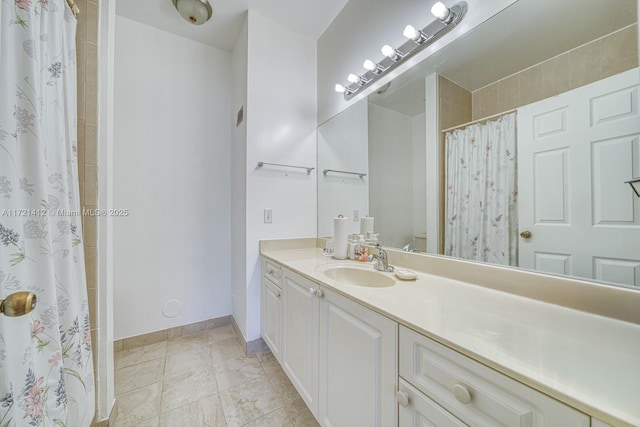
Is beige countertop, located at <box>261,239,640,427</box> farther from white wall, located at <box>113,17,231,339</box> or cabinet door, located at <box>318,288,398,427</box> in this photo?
white wall, located at <box>113,17,231,339</box>

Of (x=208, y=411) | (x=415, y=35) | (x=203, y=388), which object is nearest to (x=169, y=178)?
(x=203, y=388)

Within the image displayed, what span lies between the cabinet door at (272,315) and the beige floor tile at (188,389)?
1.33 feet

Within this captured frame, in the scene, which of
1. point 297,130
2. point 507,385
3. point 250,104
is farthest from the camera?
point 297,130

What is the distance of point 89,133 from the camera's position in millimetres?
1068

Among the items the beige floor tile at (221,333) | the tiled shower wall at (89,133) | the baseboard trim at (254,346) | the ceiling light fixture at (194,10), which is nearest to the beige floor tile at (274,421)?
the baseboard trim at (254,346)

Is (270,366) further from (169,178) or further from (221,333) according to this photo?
(169,178)

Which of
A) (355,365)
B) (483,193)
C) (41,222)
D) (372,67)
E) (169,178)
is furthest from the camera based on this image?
(169,178)

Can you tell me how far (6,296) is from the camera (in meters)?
0.60

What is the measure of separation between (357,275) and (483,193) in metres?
0.75

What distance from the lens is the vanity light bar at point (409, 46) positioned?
1.06 meters

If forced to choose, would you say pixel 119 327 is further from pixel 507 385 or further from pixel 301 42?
pixel 301 42

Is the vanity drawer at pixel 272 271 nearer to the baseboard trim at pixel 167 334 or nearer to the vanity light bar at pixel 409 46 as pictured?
the baseboard trim at pixel 167 334

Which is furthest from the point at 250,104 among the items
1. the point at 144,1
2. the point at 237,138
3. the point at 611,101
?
the point at 611,101

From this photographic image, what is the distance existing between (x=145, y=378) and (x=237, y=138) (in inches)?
74.4
